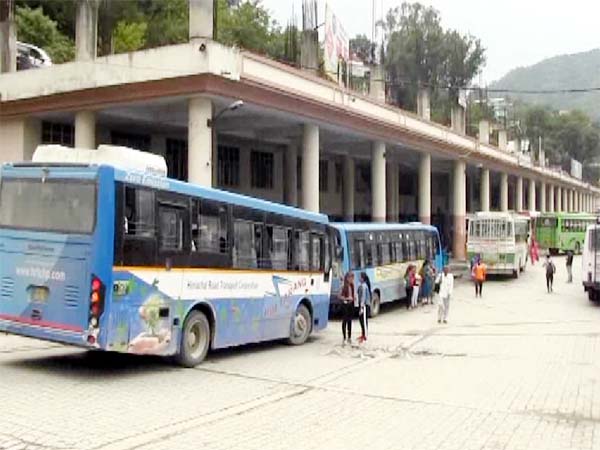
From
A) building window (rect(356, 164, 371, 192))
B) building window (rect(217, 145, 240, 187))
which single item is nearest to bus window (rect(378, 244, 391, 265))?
building window (rect(217, 145, 240, 187))

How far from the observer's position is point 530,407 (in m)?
9.97

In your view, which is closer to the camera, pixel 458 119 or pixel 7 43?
pixel 7 43

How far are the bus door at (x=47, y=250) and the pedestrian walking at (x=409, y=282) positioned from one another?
16.3 meters

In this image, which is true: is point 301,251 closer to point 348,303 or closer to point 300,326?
point 348,303

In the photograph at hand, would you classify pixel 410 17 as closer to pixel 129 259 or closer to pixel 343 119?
pixel 343 119

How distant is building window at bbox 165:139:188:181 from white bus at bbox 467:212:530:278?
13941 millimetres

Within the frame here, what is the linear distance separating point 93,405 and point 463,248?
127ft

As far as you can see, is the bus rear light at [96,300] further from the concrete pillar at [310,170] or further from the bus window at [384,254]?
the concrete pillar at [310,170]

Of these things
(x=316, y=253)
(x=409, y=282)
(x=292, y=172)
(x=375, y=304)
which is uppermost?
(x=292, y=172)

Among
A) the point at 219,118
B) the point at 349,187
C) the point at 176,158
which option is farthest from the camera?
the point at 349,187

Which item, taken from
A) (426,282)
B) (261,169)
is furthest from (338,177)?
(426,282)

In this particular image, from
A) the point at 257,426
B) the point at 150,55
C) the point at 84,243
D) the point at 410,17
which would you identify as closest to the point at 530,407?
the point at 257,426

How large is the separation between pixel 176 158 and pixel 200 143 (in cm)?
1139

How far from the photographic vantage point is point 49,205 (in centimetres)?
1070
